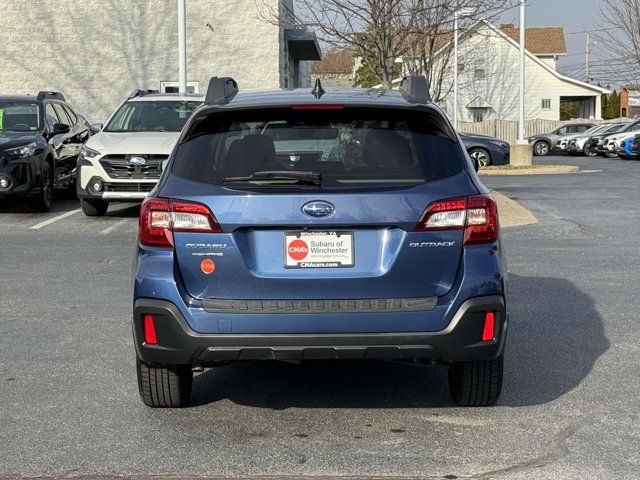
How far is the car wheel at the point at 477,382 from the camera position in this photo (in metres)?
5.97

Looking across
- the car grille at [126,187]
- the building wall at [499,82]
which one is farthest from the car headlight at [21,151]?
the building wall at [499,82]

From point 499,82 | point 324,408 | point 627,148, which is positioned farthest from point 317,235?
point 499,82

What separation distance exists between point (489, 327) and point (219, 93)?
6.32 feet

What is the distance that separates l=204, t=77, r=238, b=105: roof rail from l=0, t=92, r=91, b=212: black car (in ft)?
33.5

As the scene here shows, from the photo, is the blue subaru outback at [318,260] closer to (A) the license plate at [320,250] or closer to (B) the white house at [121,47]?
(A) the license plate at [320,250]

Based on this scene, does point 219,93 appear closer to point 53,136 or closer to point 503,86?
point 53,136

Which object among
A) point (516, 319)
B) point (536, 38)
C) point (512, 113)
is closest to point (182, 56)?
point (516, 319)

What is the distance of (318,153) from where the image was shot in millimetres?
5805

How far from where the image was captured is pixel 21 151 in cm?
1619

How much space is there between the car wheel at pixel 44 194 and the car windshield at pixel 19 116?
2.92 feet

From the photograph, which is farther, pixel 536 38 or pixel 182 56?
pixel 536 38

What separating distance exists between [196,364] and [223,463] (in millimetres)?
626

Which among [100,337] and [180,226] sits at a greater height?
[180,226]

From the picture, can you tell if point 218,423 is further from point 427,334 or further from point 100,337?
point 100,337
